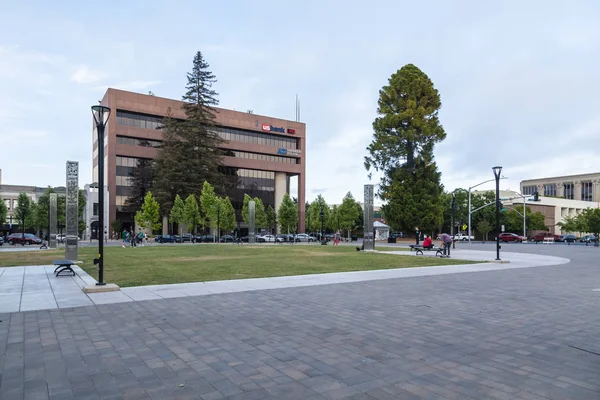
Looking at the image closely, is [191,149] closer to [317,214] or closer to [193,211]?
[193,211]

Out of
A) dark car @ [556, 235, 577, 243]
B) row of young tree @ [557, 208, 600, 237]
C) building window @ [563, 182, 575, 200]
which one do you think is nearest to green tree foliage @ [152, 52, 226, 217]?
dark car @ [556, 235, 577, 243]

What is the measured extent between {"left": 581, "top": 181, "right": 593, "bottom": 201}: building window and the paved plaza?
12193 cm

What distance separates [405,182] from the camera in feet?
163

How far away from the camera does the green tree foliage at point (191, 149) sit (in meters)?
66.7

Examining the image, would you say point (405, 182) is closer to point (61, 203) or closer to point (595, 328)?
point (595, 328)

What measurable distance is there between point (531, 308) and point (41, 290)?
1212 cm

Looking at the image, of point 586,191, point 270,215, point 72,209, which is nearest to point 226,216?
point 270,215

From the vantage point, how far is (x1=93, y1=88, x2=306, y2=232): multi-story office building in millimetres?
68250

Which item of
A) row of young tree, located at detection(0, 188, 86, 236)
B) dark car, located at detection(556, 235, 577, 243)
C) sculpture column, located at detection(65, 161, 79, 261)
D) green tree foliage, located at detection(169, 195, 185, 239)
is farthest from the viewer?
row of young tree, located at detection(0, 188, 86, 236)

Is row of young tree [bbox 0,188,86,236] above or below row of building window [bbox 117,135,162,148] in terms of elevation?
below

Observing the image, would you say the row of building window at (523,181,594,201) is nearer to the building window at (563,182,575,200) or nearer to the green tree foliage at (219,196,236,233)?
the building window at (563,182,575,200)

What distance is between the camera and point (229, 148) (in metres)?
79.1

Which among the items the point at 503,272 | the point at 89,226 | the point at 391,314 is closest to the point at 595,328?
the point at 391,314

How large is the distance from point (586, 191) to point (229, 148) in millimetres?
94244
